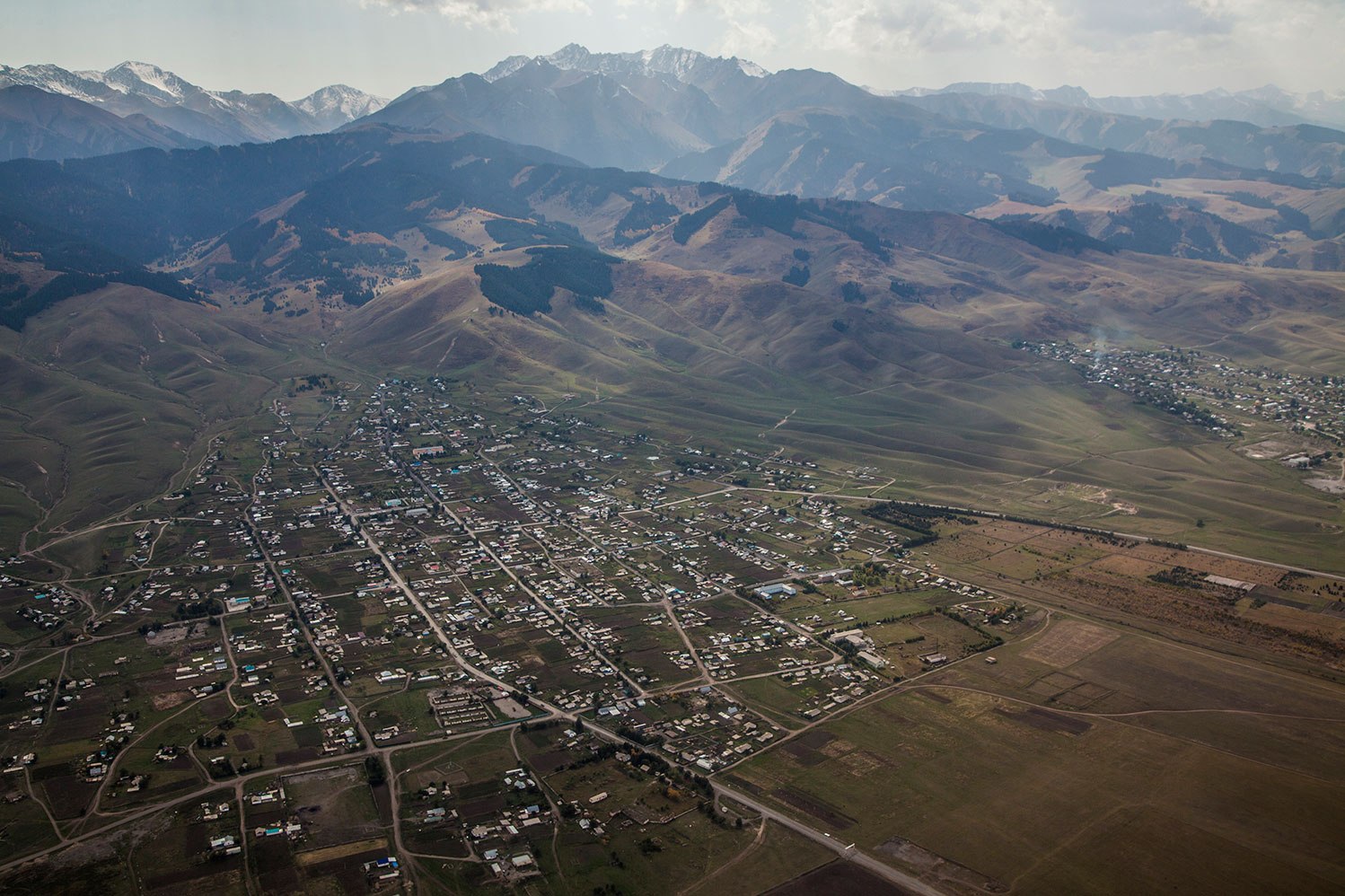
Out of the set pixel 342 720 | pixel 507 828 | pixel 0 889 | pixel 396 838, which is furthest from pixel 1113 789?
pixel 0 889

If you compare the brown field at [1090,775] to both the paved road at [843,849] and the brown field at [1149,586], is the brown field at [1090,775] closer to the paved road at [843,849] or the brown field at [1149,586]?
the paved road at [843,849]

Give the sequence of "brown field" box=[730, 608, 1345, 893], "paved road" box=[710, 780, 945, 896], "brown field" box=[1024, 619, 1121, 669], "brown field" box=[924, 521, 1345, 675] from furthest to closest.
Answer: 1. "brown field" box=[924, 521, 1345, 675]
2. "brown field" box=[1024, 619, 1121, 669]
3. "brown field" box=[730, 608, 1345, 893]
4. "paved road" box=[710, 780, 945, 896]

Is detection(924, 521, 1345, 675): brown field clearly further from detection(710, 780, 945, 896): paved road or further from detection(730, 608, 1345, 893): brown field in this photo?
detection(710, 780, 945, 896): paved road

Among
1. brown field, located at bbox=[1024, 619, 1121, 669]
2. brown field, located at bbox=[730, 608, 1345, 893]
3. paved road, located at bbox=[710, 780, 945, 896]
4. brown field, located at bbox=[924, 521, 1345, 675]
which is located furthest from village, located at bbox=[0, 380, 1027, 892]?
brown field, located at bbox=[924, 521, 1345, 675]

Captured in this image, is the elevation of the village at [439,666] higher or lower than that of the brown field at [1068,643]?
lower

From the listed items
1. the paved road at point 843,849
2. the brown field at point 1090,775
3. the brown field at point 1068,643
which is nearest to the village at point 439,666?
the paved road at point 843,849

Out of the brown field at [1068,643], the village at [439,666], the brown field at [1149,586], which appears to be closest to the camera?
the village at [439,666]

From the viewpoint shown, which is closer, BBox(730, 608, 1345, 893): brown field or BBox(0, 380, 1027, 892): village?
BBox(730, 608, 1345, 893): brown field

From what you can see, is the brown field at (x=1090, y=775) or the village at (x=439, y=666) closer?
the brown field at (x=1090, y=775)

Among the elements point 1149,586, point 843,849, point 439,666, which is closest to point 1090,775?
point 843,849

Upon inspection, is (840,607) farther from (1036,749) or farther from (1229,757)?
(1229,757)

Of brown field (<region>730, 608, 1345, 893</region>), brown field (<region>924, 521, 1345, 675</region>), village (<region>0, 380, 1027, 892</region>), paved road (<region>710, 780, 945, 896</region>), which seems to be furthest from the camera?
brown field (<region>924, 521, 1345, 675</region>)
